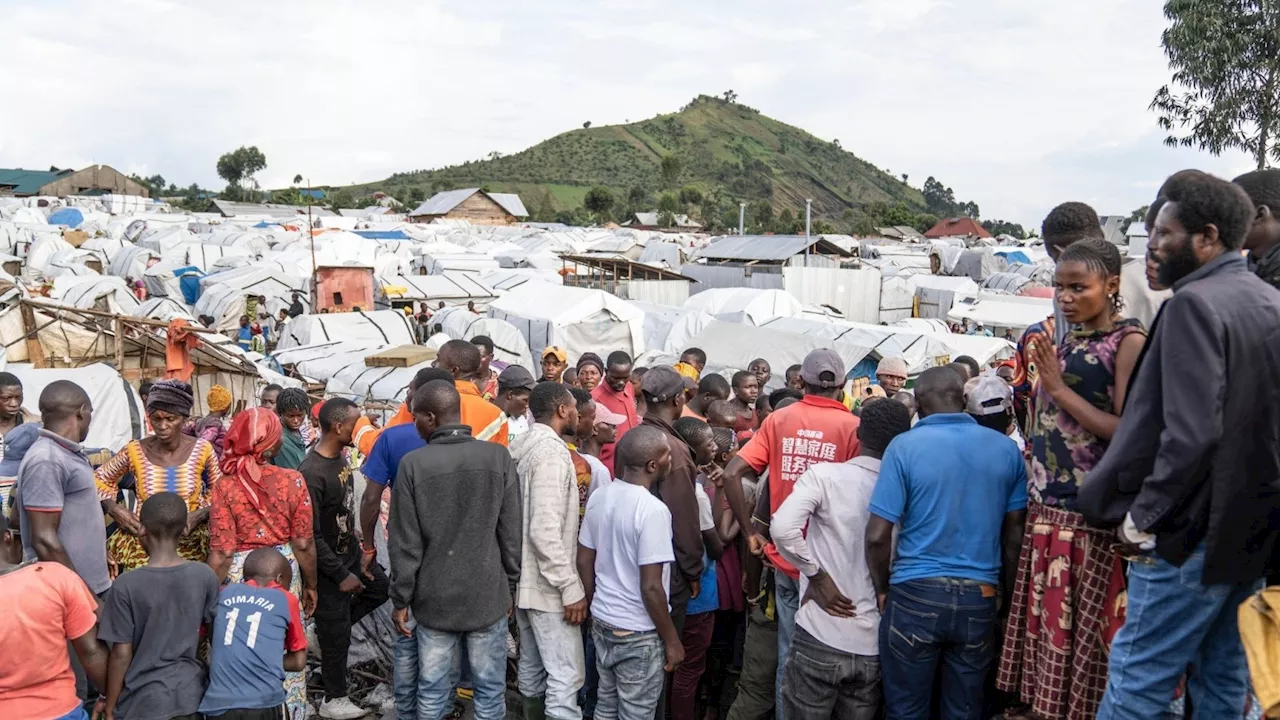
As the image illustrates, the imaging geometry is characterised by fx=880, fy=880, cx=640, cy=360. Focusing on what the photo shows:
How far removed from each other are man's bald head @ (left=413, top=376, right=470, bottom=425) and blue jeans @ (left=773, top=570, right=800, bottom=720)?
1768mm

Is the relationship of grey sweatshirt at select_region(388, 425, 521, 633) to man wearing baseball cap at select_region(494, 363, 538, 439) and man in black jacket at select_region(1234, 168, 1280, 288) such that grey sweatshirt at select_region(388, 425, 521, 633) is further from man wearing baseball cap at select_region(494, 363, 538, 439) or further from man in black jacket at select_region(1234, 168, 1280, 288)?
man in black jacket at select_region(1234, 168, 1280, 288)

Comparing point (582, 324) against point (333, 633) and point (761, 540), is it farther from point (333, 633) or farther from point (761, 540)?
point (761, 540)

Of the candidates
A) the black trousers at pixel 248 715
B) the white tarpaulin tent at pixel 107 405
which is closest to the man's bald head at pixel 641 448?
the black trousers at pixel 248 715

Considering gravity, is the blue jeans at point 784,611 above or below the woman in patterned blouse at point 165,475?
below

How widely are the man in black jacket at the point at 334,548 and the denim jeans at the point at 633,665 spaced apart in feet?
6.04

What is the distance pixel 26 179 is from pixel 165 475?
3465 inches

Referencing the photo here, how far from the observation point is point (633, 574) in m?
4.09

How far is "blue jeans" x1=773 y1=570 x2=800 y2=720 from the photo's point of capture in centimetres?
414

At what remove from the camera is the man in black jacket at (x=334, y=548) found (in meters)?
5.07

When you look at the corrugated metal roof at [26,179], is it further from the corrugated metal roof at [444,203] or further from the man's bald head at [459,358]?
the man's bald head at [459,358]

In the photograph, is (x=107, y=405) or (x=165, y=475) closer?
(x=165, y=475)

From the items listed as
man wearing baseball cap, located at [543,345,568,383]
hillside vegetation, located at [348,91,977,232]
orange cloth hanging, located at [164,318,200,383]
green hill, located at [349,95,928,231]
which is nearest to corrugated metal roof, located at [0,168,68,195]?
hillside vegetation, located at [348,91,977,232]

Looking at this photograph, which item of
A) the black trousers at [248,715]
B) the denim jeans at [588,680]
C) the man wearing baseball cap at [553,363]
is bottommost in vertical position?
the denim jeans at [588,680]

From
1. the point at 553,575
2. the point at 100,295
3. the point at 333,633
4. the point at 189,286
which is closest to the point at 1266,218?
the point at 553,575
